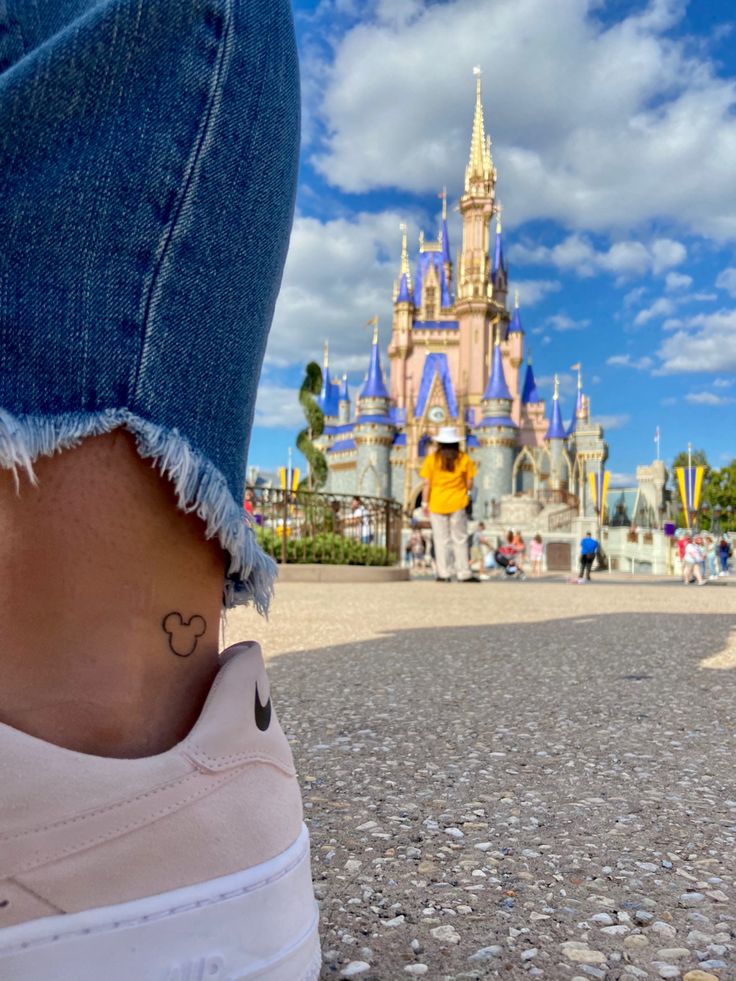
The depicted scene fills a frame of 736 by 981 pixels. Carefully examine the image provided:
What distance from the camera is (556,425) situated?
3734 cm

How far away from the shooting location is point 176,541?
730mm

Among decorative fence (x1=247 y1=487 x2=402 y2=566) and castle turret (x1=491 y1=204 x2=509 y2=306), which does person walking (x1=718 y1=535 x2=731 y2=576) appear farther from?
castle turret (x1=491 y1=204 x2=509 y2=306)

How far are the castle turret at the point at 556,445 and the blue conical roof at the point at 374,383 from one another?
8.54 meters

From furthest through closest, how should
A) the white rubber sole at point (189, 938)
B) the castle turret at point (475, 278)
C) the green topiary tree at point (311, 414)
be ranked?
the castle turret at point (475, 278)
the green topiary tree at point (311, 414)
the white rubber sole at point (189, 938)

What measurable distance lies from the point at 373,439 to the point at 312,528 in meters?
26.3

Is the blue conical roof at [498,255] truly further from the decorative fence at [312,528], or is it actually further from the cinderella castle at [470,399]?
the decorative fence at [312,528]

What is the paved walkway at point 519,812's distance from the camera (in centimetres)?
78

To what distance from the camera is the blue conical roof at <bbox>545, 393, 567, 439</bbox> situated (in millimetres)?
37188

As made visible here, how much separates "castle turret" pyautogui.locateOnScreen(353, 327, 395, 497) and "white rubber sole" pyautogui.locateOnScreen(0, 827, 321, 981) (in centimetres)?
3468

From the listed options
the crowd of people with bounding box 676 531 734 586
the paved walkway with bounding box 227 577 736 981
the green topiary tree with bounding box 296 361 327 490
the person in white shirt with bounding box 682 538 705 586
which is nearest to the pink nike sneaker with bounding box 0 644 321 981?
the paved walkway with bounding box 227 577 736 981

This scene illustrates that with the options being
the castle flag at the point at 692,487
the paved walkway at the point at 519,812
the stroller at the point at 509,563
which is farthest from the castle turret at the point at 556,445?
the paved walkway at the point at 519,812

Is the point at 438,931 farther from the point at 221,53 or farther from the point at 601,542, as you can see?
the point at 601,542

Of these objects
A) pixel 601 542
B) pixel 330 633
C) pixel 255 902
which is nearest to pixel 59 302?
pixel 255 902

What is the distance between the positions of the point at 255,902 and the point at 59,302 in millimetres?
554
